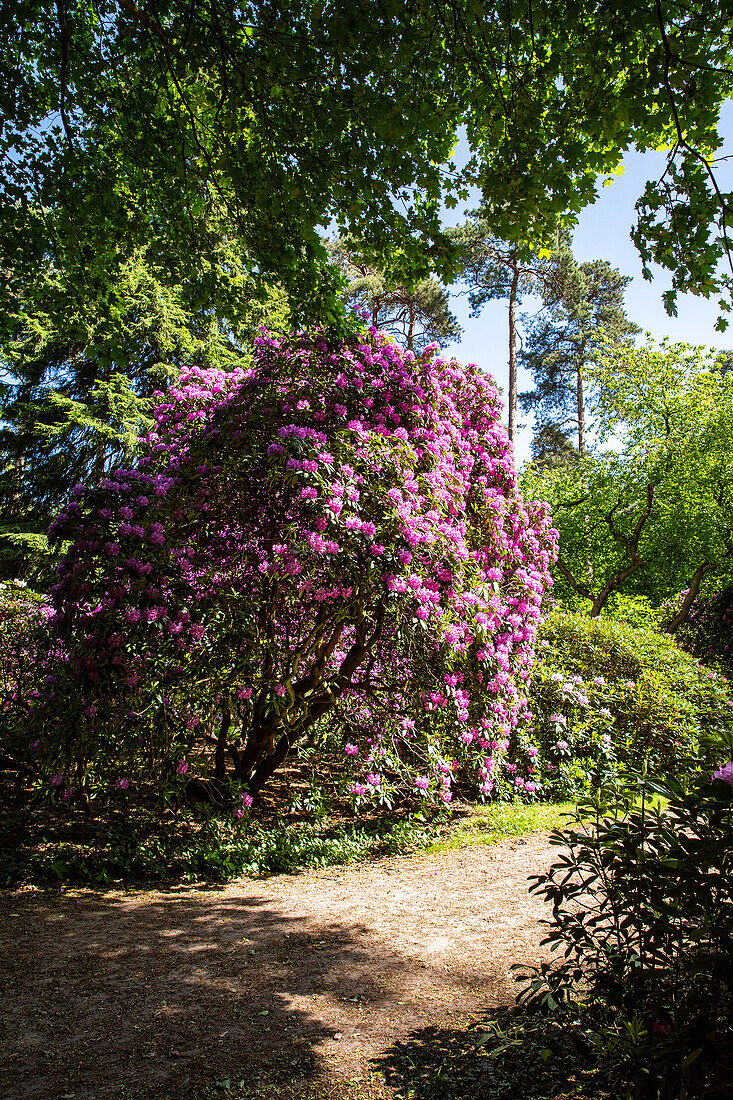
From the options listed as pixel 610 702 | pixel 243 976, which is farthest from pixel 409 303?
pixel 243 976

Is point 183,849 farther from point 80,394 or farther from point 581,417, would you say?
point 581,417

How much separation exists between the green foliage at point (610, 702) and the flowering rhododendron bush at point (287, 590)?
4.25 feet

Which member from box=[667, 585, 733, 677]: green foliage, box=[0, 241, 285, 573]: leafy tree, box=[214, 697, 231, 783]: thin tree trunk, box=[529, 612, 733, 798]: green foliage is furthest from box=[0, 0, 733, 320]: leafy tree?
box=[667, 585, 733, 677]: green foliage

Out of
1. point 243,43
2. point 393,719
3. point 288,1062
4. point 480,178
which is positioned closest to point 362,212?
point 480,178

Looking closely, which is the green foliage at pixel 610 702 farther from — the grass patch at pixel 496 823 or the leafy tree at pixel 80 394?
the leafy tree at pixel 80 394

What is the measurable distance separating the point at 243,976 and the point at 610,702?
20.8 ft

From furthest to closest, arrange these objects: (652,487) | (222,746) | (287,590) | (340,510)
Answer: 1. (652,487)
2. (222,746)
3. (287,590)
4. (340,510)

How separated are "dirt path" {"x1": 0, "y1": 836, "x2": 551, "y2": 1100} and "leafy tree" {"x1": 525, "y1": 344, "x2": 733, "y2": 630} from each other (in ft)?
33.0

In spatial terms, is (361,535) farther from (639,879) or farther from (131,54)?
(131,54)

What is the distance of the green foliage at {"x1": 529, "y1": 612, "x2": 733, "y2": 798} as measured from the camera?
7785 millimetres

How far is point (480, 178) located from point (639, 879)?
385 cm

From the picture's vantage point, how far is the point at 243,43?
4086mm

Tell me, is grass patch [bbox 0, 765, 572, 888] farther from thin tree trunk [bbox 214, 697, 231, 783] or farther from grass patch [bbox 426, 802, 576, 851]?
thin tree trunk [bbox 214, 697, 231, 783]

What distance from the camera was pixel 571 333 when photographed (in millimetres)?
24922
